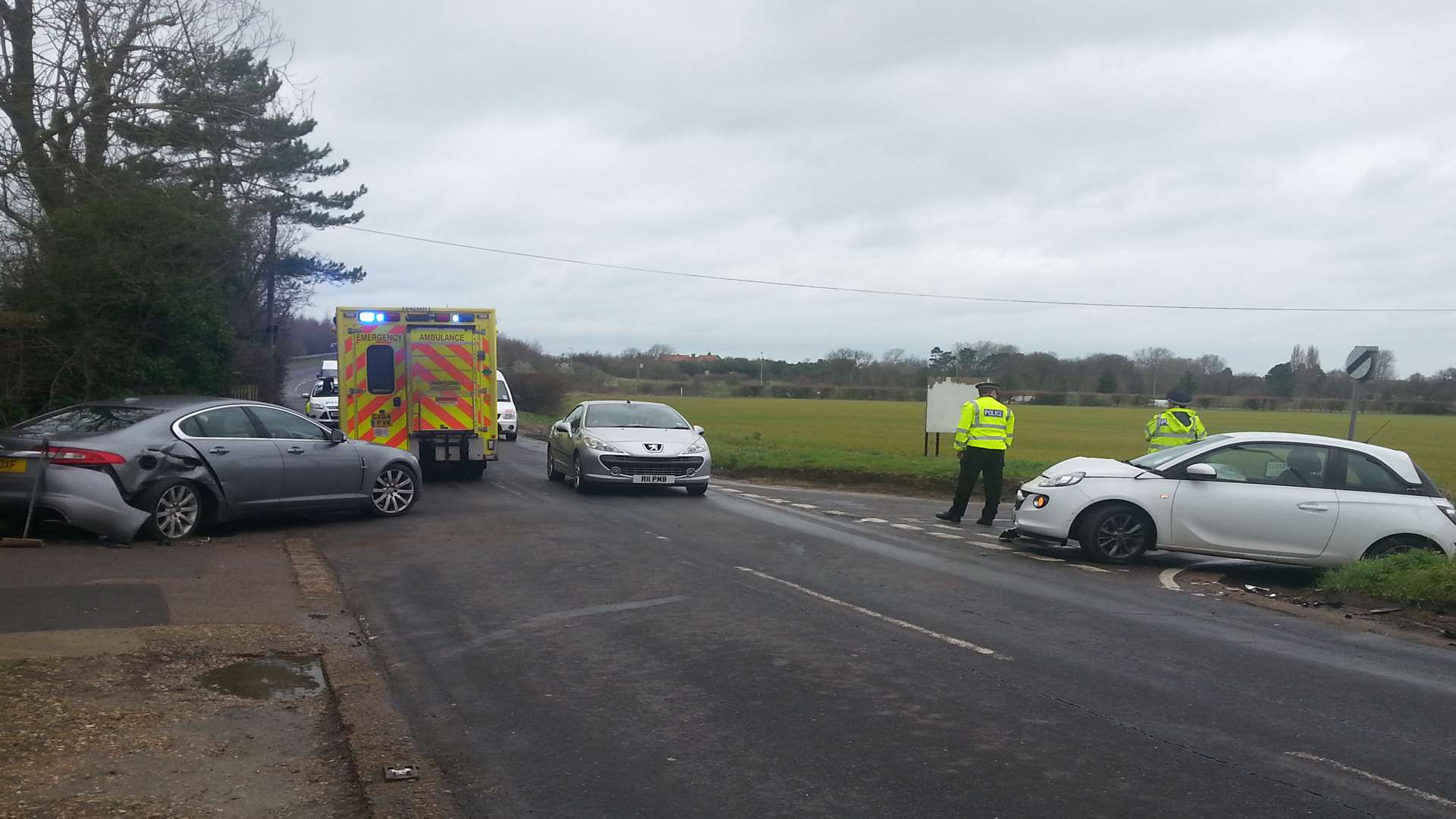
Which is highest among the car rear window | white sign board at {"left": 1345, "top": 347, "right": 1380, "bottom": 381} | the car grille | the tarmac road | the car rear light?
white sign board at {"left": 1345, "top": 347, "right": 1380, "bottom": 381}

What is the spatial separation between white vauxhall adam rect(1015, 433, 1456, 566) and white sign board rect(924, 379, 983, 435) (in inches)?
495

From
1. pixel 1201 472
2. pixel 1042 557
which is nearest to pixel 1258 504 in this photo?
pixel 1201 472

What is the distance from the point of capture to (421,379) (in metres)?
17.0

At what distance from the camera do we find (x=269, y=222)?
137 feet

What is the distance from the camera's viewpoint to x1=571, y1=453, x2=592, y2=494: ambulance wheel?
53.8ft

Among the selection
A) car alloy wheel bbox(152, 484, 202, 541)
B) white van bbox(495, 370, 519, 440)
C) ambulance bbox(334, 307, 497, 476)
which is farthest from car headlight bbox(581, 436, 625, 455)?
white van bbox(495, 370, 519, 440)

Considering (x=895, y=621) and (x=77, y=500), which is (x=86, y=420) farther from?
(x=895, y=621)

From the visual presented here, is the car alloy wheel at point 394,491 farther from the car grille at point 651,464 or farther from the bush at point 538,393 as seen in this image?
the bush at point 538,393

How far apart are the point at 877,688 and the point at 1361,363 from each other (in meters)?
11.8

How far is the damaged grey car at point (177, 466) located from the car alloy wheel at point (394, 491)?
0.07ft

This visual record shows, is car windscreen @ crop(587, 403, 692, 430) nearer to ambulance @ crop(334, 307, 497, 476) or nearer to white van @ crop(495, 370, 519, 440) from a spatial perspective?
ambulance @ crop(334, 307, 497, 476)

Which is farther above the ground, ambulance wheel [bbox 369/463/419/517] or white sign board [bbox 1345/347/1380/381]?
white sign board [bbox 1345/347/1380/381]

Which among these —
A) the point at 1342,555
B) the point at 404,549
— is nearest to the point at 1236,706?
the point at 1342,555

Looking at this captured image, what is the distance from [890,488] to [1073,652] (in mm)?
13608
